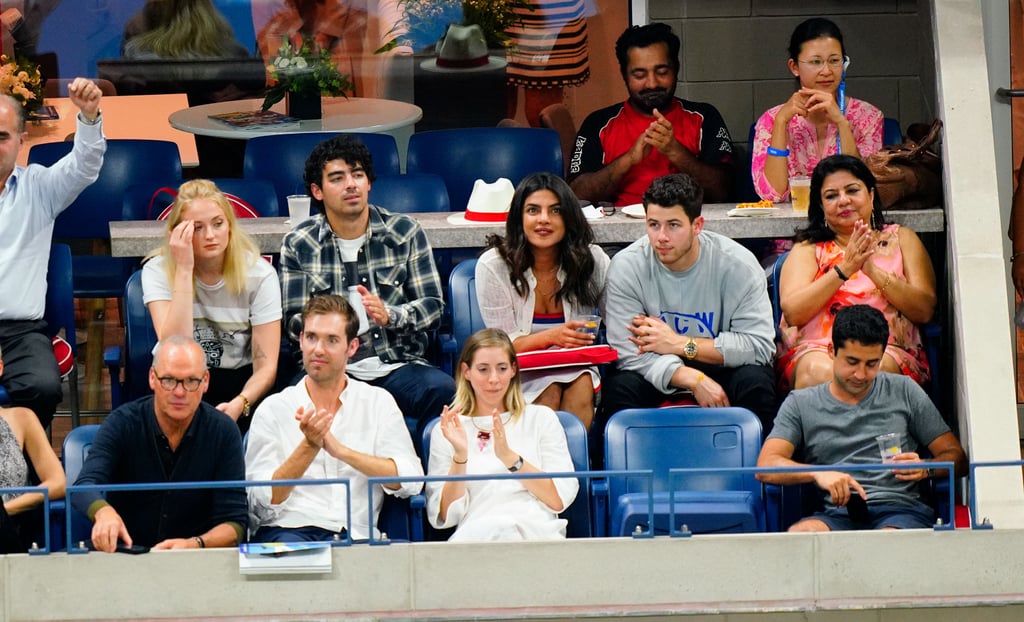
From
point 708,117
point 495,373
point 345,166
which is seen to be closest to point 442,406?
point 495,373

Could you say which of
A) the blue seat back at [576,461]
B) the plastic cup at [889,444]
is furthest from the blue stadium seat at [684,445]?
the plastic cup at [889,444]

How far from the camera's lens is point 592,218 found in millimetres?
6020

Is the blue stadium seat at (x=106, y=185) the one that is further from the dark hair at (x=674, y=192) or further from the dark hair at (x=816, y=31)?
the dark hair at (x=816, y=31)

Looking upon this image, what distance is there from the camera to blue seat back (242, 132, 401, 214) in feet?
22.9

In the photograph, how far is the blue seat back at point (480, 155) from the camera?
23.0ft

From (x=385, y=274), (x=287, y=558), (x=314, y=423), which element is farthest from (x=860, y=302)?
(x=287, y=558)

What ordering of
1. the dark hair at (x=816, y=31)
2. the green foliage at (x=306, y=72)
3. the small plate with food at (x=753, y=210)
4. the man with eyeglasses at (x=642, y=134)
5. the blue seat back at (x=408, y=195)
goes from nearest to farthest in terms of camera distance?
the small plate with food at (x=753, y=210) → the dark hair at (x=816, y=31) → the blue seat back at (x=408, y=195) → the man with eyeglasses at (x=642, y=134) → the green foliage at (x=306, y=72)

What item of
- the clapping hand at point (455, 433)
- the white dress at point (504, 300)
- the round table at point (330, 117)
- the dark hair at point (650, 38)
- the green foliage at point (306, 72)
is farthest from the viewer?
the green foliage at point (306, 72)

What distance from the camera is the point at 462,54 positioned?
824 cm

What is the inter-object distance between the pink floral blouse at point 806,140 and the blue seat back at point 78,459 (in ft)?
9.08

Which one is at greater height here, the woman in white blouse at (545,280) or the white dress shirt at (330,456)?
the woman in white blouse at (545,280)

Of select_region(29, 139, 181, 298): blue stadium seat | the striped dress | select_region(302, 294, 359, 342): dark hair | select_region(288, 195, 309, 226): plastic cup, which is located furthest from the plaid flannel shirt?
the striped dress

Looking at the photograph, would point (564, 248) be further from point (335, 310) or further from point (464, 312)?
point (335, 310)

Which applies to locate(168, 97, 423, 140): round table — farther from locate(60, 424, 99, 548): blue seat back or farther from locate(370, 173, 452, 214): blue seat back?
locate(60, 424, 99, 548): blue seat back
